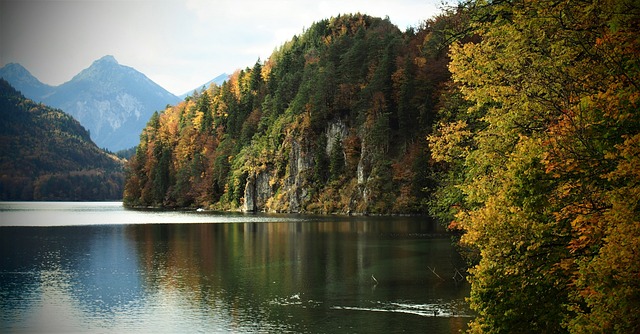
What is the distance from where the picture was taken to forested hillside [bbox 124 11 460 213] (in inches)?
4205

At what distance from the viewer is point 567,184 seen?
50.2ft

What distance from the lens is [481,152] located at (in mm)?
25359

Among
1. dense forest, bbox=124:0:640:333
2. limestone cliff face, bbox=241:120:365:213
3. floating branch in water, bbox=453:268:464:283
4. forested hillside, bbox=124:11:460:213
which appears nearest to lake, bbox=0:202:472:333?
floating branch in water, bbox=453:268:464:283

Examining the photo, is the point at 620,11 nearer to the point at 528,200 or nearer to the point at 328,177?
the point at 528,200

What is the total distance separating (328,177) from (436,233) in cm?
5809

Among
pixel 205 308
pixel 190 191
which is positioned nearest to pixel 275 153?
pixel 190 191

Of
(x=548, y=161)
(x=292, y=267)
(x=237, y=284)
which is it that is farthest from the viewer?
(x=292, y=267)

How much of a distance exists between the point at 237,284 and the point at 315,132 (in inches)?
3677

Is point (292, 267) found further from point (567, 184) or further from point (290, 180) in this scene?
point (290, 180)

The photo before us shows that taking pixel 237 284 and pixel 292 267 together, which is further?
pixel 292 267

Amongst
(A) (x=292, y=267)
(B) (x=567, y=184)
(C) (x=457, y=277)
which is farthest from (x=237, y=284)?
(B) (x=567, y=184)

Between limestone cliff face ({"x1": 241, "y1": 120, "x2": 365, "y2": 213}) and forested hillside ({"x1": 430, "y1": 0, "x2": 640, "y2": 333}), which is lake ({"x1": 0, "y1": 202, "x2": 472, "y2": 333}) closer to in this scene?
forested hillside ({"x1": 430, "y1": 0, "x2": 640, "y2": 333})

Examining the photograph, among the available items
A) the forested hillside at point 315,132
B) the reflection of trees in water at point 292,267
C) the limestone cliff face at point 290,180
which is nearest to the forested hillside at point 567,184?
the reflection of trees in water at point 292,267

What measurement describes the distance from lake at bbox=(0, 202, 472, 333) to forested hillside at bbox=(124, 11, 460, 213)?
3770 centimetres
